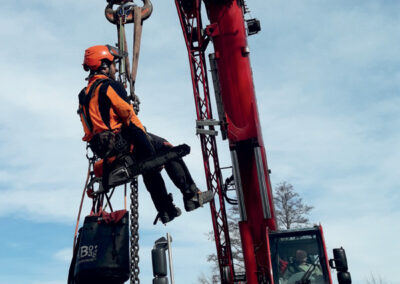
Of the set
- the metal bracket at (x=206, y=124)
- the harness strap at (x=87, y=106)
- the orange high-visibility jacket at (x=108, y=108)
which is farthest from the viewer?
the metal bracket at (x=206, y=124)

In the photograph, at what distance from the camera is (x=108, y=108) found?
5246 millimetres

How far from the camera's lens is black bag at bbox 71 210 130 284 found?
4.77 m

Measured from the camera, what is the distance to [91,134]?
5.36 m

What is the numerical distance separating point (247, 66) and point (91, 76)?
5580mm

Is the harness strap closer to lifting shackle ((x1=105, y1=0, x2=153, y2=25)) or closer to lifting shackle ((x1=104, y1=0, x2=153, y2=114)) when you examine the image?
lifting shackle ((x1=104, y1=0, x2=153, y2=114))

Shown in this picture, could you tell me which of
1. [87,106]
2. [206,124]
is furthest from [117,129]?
[206,124]

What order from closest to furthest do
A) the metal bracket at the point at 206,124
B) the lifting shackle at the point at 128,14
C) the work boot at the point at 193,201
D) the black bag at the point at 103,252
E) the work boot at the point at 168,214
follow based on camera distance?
the black bag at the point at 103,252
the work boot at the point at 193,201
the work boot at the point at 168,214
the lifting shackle at the point at 128,14
the metal bracket at the point at 206,124

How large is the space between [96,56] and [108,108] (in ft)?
2.49

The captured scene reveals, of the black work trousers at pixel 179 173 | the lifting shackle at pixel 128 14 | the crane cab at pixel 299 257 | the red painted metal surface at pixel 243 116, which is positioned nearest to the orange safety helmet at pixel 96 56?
the lifting shackle at pixel 128 14

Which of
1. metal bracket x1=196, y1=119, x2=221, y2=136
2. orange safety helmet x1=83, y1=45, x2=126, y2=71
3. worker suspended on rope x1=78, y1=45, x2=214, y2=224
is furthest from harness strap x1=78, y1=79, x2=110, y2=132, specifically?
metal bracket x1=196, y1=119, x2=221, y2=136

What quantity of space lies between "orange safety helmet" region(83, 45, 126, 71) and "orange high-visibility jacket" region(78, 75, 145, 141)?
0.38 meters

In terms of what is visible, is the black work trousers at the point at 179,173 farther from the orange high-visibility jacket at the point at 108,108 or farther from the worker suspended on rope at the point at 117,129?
the orange high-visibility jacket at the point at 108,108

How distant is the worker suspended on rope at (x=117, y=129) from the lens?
17.1 feet

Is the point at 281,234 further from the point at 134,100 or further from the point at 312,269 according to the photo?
the point at 134,100
